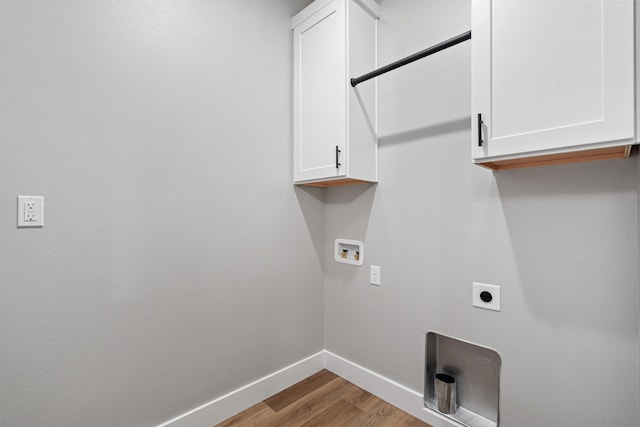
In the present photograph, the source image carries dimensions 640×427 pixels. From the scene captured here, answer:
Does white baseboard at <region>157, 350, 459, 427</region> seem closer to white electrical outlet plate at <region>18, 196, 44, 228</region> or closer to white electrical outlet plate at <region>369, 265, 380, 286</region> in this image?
white electrical outlet plate at <region>369, 265, 380, 286</region>

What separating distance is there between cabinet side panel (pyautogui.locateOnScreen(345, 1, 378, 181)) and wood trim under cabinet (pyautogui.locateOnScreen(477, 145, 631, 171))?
0.72 meters

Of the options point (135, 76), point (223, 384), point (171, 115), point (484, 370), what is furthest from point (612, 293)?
point (135, 76)

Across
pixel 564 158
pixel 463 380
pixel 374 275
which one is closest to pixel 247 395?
pixel 374 275

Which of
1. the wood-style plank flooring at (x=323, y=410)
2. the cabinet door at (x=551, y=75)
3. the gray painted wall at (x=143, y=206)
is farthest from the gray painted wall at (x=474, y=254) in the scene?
the gray painted wall at (x=143, y=206)

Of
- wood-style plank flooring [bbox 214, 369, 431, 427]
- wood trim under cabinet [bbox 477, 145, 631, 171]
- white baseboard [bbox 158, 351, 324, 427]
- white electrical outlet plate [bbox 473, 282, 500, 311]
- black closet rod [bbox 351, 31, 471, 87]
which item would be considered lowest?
wood-style plank flooring [bbox 214, 369, 431, 427]

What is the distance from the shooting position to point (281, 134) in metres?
2.06

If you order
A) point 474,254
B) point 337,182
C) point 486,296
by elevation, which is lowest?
point 486,296

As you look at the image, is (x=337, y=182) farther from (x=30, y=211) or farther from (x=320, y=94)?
(x=30, y=211)

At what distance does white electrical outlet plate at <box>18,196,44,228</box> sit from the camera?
3.89ft

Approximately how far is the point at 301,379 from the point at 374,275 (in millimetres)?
933

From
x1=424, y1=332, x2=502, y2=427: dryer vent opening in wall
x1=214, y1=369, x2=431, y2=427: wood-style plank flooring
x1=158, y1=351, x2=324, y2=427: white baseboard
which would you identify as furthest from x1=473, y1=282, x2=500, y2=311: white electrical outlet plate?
x1=158, y1=351, x2=324, y2=427: white baseboard

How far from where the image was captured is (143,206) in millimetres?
1484

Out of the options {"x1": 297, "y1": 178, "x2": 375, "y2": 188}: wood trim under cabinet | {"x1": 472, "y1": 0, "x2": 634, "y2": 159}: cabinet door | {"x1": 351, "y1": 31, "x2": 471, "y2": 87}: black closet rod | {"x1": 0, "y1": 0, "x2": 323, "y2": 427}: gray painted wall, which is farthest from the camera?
{"x1": 297, "y1": 178, "x2": 375, "y2": 188}: wood trim under cabinet

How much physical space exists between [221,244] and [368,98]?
1289mm
